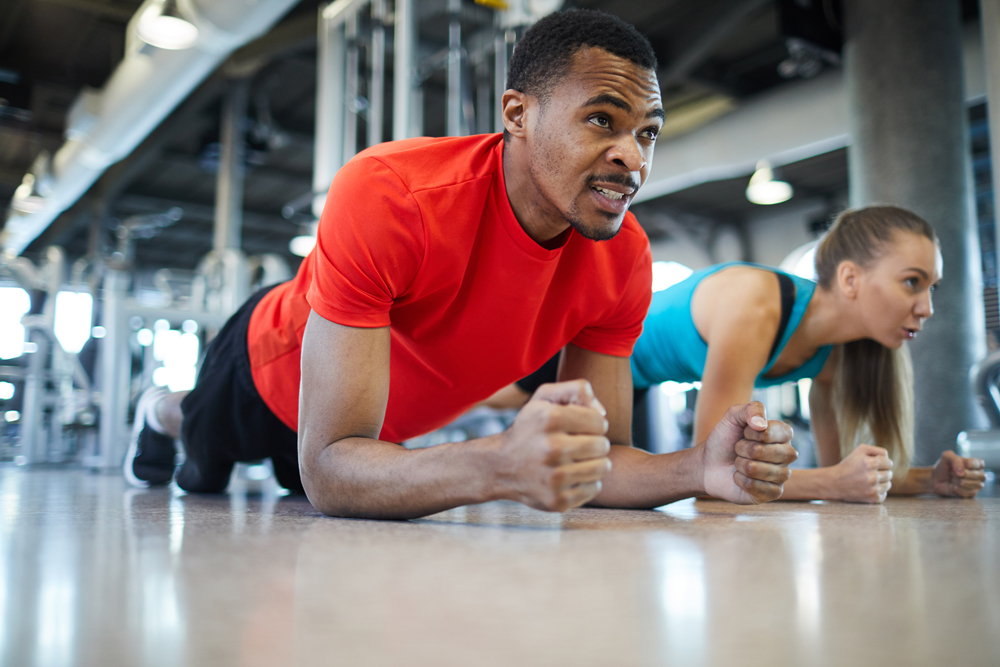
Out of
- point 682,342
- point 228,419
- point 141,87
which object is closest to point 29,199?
point 141,87

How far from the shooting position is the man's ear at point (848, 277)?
158 cm

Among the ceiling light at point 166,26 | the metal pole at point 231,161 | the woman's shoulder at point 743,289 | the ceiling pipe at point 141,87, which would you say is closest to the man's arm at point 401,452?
the woman's shoulder at point 743,289

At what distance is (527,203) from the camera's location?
1091 millimetres

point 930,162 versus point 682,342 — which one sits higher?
point 930,162

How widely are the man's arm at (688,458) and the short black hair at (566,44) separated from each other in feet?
1.55

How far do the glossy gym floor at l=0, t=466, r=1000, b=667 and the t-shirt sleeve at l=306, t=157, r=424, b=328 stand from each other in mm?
279

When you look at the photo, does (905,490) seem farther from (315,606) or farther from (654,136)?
(315,606)

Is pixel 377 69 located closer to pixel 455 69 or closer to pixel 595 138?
pixel 455 69

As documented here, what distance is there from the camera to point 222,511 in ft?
3.74

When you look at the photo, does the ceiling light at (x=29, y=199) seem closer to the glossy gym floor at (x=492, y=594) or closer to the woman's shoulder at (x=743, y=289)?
the woman's shoulder at (x=743, y=289)

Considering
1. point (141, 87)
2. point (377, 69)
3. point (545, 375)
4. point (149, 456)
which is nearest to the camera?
point (545, 375)

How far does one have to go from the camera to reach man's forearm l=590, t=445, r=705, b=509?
105 centimetres

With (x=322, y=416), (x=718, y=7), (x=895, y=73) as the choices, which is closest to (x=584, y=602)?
(x=322, y=416)

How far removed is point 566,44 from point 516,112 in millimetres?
124
